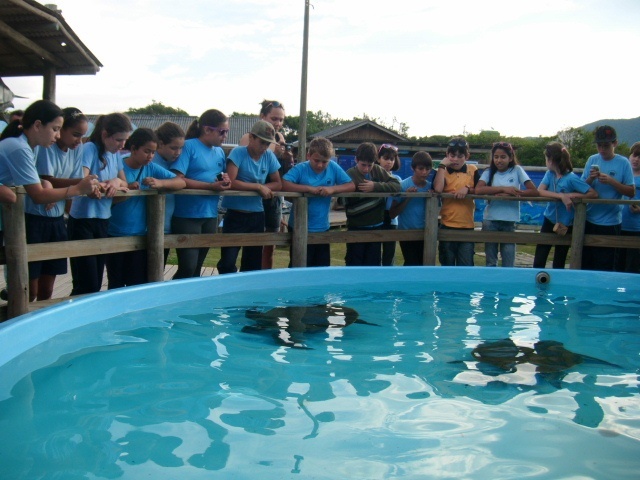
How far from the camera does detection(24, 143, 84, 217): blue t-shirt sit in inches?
180

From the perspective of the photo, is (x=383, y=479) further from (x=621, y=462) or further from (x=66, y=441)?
(x=66, y=441)

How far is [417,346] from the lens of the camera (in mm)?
4320

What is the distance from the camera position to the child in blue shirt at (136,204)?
5176mm

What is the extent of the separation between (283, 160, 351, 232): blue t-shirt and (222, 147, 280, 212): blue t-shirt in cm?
36

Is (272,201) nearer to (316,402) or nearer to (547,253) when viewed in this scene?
(547,253)

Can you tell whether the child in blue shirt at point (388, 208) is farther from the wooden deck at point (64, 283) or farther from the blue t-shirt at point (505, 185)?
the wooden deck at point (64, 283)

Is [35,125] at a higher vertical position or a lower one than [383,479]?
higher

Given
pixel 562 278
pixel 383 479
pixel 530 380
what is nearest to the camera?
pixel 383 479

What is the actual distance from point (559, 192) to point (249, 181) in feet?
11.2

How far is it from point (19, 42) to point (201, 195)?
4443 millimetres

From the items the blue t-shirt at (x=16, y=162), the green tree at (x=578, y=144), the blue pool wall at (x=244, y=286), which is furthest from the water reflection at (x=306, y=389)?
the green tree at (x=578, y=144)

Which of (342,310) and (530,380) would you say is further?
(342,310)

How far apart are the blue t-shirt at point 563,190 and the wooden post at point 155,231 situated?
166 inches

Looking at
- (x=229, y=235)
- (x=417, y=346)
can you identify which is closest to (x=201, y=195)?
(x=229, y=235)
